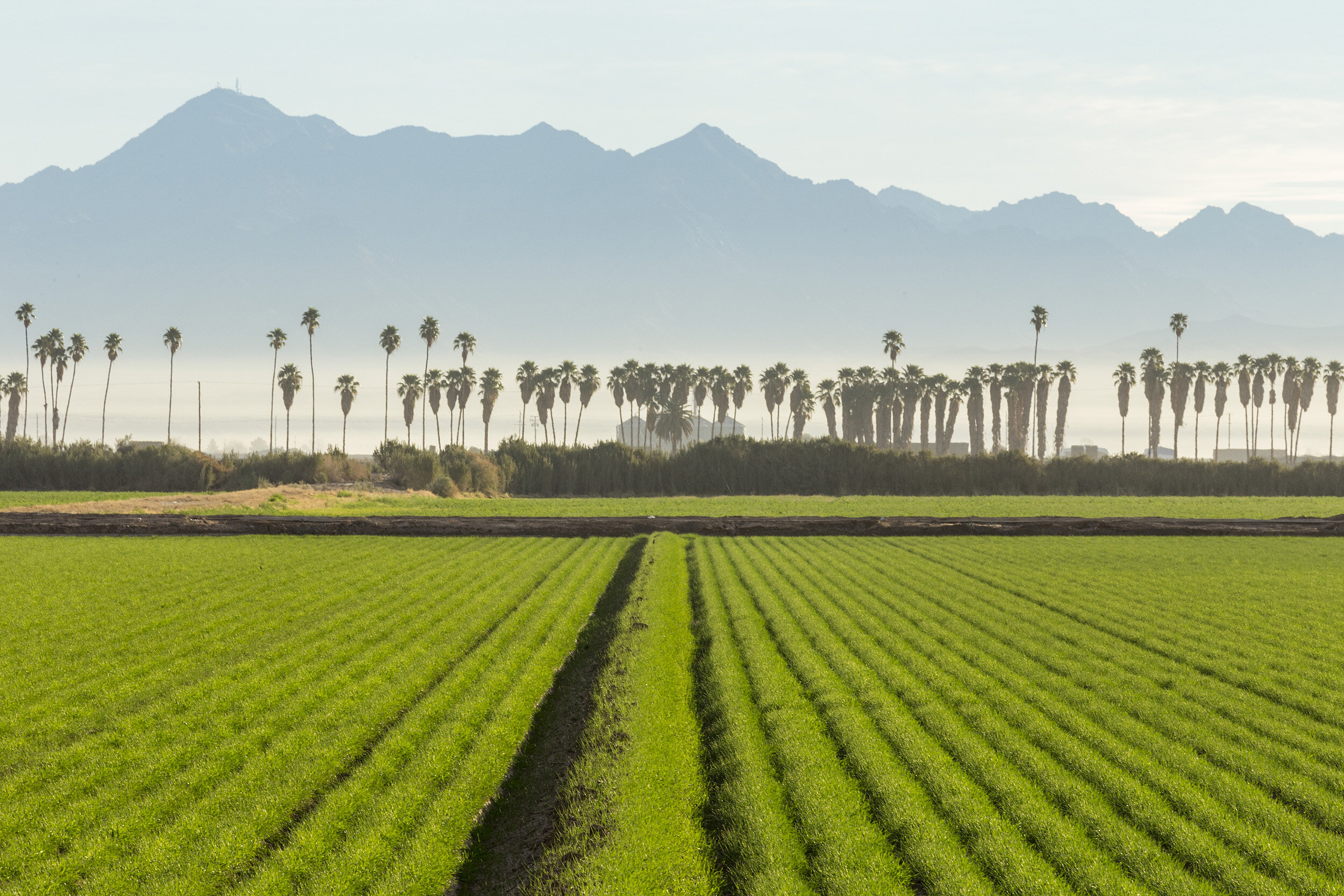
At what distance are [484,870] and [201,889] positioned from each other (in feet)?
10.8

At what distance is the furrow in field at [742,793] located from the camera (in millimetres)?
9992

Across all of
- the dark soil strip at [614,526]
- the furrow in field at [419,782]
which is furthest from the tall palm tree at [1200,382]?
the furrow in field at [419,782]

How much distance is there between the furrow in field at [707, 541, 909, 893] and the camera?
32.1ft

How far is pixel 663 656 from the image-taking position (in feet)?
64.6

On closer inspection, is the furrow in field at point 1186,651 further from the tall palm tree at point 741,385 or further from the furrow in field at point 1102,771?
the tall palm tree at point 741,385

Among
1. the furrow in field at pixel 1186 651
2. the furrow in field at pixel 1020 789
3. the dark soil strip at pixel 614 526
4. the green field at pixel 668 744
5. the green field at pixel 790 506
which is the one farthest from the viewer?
the green field at pixel 790 506

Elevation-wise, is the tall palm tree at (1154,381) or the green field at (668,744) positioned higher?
the tall palm tree at (1154,381)

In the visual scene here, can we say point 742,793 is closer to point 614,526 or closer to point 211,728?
point 211,728

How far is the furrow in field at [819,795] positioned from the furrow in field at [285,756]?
684 cm

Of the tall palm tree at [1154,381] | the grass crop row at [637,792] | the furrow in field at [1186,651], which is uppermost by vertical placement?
the tall palm tree at [1154,381]

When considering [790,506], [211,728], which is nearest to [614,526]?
[790,506]

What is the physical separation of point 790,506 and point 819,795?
6667 cm

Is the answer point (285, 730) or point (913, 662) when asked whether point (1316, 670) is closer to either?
point (913, 662)

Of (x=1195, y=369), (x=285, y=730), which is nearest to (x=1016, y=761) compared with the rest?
(x=285, y=730)
